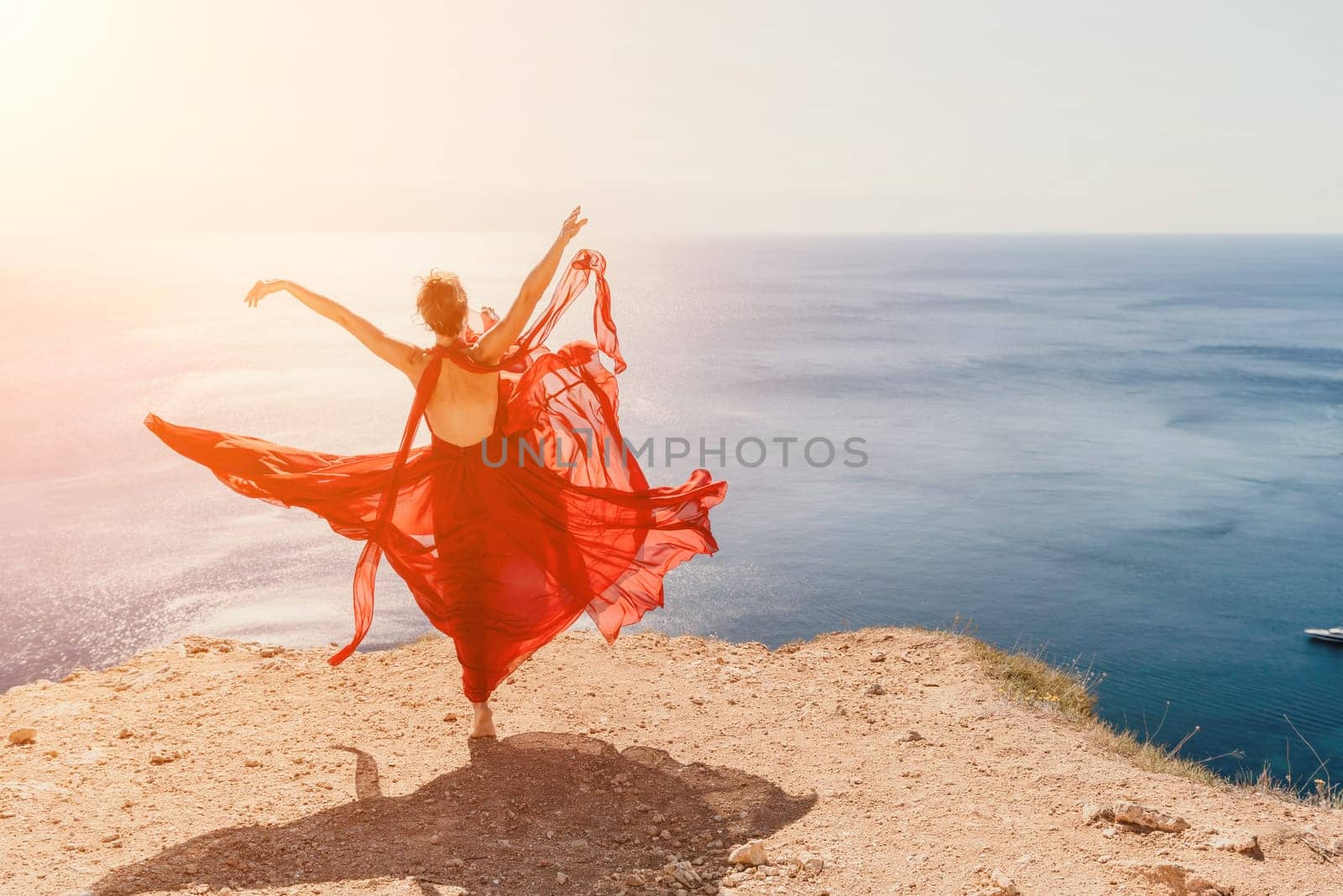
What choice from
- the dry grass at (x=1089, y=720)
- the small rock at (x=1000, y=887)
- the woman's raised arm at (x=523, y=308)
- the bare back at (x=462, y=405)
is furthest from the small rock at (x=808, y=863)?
the woman's raised arm at (x=523, y=308)

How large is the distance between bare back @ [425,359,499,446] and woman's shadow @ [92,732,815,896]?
1.93 meters

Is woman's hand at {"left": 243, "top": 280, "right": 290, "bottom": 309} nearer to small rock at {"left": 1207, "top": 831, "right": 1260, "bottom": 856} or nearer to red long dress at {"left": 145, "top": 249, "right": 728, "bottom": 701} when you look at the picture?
red long dress at {"left": 145, "top": 249, "right": 728, "bottom": 701}

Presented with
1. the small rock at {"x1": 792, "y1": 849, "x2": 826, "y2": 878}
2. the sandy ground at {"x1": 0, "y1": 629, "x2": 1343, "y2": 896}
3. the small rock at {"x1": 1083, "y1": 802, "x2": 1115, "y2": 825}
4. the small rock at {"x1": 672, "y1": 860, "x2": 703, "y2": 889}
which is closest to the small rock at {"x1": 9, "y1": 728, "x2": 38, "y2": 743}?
the sandy ground at {"x1": 0, "y1": 629, "x2": 1343, "y2": 896}

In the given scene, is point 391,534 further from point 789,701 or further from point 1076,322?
point 1076,322

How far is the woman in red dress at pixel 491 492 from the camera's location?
5777 millimetres

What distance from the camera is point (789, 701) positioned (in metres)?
7.21

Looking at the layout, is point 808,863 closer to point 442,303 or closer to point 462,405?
point 462,405

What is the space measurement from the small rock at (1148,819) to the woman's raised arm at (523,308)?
4.11 meters

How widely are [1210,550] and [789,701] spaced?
21.6 metres

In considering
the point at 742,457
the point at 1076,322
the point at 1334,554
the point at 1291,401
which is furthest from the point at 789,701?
the point at 1076,322

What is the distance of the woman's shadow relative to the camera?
4.55m

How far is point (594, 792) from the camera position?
5570mm

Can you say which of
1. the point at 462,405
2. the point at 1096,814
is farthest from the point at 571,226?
the point at 1096,814

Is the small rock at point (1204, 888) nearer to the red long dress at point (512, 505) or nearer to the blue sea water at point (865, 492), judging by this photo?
the red long dress at point (512, 505)
